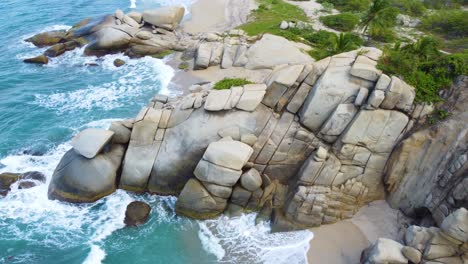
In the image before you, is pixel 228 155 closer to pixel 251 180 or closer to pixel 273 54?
pixel 251 180

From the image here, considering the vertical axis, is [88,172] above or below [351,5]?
below

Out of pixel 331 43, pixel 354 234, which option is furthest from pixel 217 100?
pixel 331 43

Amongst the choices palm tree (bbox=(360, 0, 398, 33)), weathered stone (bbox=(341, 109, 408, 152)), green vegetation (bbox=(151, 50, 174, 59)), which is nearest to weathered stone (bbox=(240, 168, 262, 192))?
weathered stone (bbox=(341, 109, 408, 152))

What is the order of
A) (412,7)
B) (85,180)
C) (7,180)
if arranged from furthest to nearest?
(412,7)
(7,180)
(85,180)

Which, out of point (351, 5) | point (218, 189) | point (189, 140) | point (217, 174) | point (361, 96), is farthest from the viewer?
point (351, 5)

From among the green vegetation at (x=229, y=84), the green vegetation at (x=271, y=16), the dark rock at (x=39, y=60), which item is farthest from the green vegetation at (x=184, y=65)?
the dark rock at (x=39, y=60)

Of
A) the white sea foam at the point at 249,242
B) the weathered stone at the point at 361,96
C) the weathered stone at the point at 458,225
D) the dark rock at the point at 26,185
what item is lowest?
the dark rock at the point at 26,185

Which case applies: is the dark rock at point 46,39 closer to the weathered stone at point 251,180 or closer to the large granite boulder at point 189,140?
the large granite boulder at point 189,140

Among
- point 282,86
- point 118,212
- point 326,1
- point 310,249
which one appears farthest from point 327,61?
point 326,1
